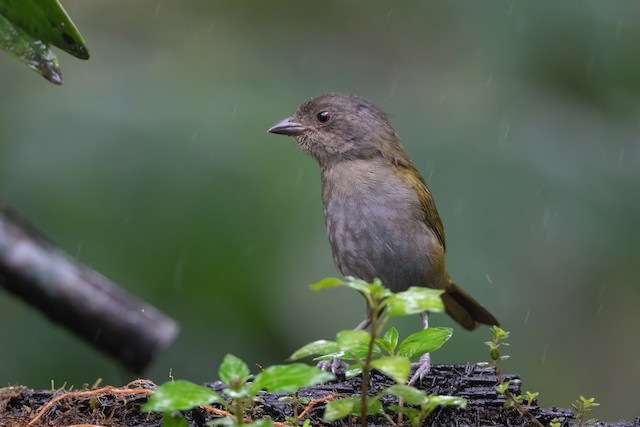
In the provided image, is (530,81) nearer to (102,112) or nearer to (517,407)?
(102,112)

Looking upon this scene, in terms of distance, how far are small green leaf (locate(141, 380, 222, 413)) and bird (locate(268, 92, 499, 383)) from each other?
218 centimetres

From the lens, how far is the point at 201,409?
230 centimetres

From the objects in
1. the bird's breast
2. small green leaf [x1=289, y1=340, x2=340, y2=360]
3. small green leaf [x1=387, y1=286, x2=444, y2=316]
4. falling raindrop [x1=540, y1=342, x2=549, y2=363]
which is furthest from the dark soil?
falling raindrop [x1=540, y1=342, x2=549, y2=363]

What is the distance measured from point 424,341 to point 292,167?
2459 mm

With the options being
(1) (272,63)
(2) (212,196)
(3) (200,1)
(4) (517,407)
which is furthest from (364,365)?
(3) (200,1)

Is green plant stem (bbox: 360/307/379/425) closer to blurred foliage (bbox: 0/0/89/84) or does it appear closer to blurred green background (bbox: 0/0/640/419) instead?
blurred foliage (bbox: 0/0/89/84)

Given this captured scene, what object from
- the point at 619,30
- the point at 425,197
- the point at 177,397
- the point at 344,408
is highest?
the point at 619,30

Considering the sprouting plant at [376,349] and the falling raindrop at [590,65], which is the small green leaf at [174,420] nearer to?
the sprouting plant at [376,349]

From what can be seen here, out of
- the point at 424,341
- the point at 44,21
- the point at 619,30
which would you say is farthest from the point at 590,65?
the point at 44,21

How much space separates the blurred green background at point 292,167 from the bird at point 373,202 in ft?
0.38

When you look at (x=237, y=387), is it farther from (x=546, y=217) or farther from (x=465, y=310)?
(x=546, y=217)

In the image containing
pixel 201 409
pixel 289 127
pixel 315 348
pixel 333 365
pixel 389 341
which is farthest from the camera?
pixel 289 127

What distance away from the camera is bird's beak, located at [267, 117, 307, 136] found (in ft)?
14.4

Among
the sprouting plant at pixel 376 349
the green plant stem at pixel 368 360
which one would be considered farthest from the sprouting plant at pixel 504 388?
the green plant stem at pixel 368 360
